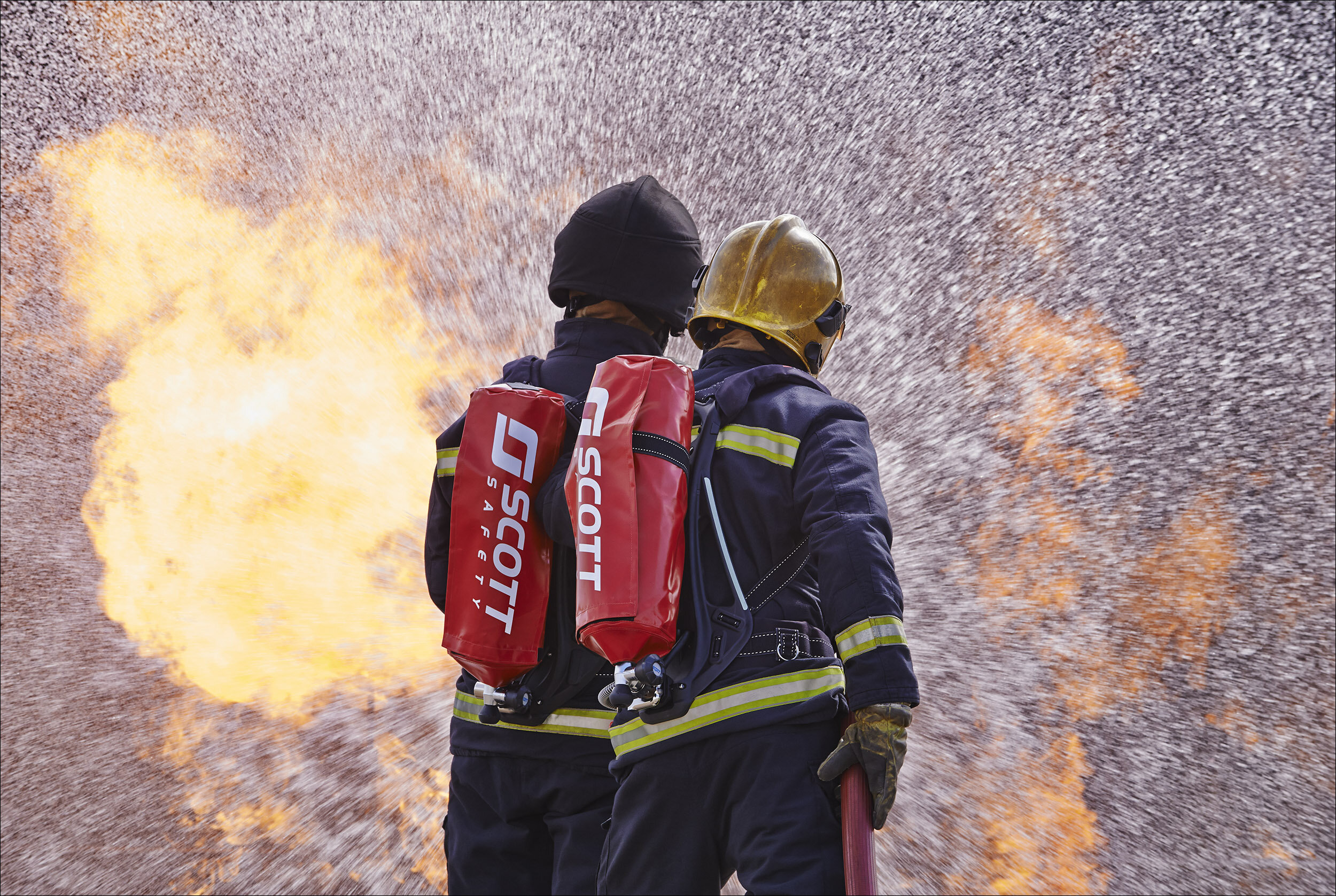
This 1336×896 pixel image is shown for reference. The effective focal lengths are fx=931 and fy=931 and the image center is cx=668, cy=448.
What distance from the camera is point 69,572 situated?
267 inches

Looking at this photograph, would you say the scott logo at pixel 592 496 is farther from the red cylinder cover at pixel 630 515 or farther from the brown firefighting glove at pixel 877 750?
the brown firefighting glove at pixel 877 750

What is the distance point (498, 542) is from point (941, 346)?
5600mm

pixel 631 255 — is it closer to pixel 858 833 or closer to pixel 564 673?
pixel 564 673

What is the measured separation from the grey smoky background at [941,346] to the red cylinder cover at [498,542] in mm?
3380

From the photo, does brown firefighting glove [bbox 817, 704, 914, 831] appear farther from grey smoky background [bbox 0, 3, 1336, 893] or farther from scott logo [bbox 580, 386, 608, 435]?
grey smoky background [bbox 0, 3, 1336, 893]

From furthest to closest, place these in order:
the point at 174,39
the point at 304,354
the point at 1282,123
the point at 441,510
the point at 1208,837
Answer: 1. the point at 1282,123
2. the point at 174,39
3. the point at 304,354
4. the point at 1208,837
5. the point at 441,510

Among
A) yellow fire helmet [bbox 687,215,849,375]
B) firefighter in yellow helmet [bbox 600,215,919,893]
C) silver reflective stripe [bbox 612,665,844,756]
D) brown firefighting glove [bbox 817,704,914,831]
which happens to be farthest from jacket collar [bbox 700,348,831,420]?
brown firefighting glove [bbox 817,704,914,831]

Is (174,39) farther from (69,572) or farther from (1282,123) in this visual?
(1282,123)

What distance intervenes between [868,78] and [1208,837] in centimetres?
661

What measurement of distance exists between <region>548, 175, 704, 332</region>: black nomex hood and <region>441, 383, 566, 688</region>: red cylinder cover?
549 mm

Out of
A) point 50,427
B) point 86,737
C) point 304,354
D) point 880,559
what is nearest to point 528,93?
point 304,354

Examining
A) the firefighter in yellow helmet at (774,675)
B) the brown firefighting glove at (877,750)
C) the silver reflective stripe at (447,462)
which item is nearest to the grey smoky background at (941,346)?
the silver reflective stripe at (447,462)

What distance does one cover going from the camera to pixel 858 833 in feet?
6.64

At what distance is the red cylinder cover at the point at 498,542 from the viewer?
2.72 meters
